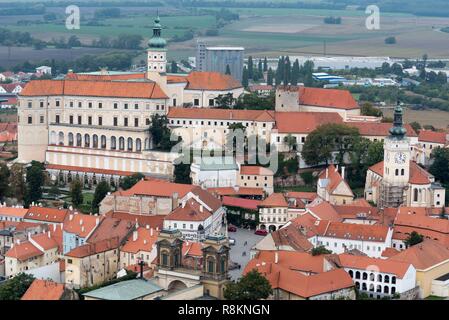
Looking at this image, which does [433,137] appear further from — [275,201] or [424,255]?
[424,255]

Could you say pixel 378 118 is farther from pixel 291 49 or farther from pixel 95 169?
pixel 291 49

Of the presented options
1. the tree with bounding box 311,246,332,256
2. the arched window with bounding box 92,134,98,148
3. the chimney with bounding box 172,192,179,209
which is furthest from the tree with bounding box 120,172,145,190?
the tree with bounding box 311,246,332,256

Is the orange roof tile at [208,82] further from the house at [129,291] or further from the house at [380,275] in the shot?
the house at [129,291]

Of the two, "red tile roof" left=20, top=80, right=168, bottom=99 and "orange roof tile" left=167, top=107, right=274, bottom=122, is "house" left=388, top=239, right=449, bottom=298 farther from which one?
"red tile roof" left=20, top=80, right=168, bottom=99

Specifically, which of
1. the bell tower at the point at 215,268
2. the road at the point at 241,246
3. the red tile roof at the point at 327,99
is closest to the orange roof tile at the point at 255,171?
the road at the point at 241,246

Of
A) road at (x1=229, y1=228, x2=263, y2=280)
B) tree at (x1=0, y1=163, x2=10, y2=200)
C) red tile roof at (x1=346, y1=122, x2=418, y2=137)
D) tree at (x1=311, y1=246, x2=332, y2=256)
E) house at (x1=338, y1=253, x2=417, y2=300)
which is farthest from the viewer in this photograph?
red tile roof at (x1=346, y1=122, x2=418, y2=137)

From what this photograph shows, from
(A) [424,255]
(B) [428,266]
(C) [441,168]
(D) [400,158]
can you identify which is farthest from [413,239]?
(C) [441,168]
